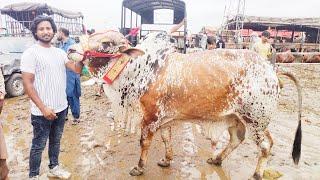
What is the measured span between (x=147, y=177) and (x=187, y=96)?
1132 mm

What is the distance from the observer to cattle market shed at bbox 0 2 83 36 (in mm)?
15154

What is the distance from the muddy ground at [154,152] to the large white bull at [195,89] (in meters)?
0.37

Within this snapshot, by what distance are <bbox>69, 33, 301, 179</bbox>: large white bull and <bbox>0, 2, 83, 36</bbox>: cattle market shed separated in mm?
12212

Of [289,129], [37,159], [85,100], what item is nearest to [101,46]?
[37,159]

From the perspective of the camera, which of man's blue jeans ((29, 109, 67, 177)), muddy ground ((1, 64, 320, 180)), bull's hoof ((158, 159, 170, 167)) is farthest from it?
bull's hoof ((158, 159, 170, 167))

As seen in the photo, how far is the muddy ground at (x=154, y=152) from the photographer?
14.3ft

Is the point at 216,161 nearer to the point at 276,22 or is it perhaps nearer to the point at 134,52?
the point at 134,52

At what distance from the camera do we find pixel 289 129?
6137 mm

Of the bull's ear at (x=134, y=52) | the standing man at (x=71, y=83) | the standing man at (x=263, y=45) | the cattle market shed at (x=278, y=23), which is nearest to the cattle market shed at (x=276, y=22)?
the cattle market shed at (x=278, y=23)

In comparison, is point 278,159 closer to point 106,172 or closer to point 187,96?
point 187,96

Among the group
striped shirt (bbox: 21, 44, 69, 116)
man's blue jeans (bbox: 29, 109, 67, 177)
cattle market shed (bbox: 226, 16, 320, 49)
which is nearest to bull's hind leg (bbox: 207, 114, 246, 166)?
man's blue jeans (bbox: 29, 109, 67, 177)

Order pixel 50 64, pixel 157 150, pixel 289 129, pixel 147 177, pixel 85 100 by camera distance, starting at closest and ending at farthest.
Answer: pixel 50 64 → pixel 147 177 → pixel 157 150 → pixel 289 129 → pixel 85 100

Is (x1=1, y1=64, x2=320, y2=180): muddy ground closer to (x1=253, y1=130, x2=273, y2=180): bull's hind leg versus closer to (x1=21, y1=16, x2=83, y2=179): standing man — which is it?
(x1=253, y1=130, x2=273, y2=180): bull's hind leg

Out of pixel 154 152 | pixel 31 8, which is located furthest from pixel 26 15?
pixel 154 152
